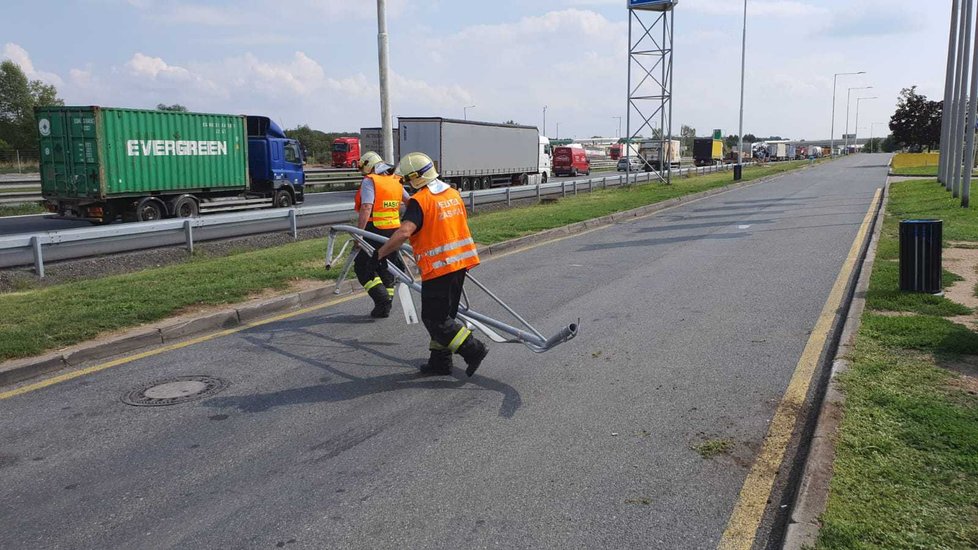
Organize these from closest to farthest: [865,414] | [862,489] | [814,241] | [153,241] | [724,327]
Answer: [862,489], [865,414], [724,327], [814,241], [153,241]

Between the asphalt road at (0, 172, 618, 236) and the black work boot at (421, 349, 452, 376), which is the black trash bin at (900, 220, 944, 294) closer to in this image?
the black work boot at (421, 349, 452, 376)

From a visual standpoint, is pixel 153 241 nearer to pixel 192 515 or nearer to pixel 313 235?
pixel 313 235

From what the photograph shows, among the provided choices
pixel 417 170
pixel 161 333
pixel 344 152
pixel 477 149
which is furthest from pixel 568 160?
pixel 417 170

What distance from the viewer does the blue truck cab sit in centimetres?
2566

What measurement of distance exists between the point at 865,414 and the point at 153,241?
14584 millimetres

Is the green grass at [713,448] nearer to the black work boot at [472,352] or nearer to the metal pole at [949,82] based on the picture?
the black work boot at [472,352]

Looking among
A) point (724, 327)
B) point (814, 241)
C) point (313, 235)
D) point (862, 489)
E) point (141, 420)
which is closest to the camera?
point (862, 489)

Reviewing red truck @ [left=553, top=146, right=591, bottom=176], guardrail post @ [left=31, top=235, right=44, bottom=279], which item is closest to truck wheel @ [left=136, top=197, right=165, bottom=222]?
guardrail post @ [left=31, top=235, right=44, bottom=279]

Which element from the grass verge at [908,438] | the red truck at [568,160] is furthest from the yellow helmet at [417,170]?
the red truck at [568,160]

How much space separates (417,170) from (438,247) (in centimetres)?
62

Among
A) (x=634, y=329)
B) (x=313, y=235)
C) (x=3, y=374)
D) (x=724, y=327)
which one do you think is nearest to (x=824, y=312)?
(x=724, y=327)

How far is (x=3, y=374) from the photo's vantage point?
20.2 feet

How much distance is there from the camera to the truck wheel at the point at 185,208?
21.8m

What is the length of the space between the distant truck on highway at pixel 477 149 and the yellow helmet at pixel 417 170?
26246mm
